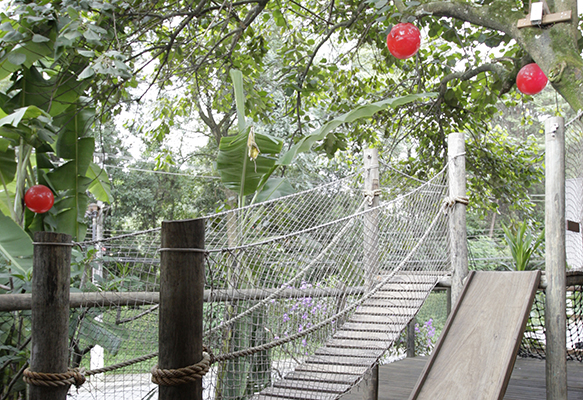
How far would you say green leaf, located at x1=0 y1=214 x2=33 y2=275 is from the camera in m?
A: 2.12

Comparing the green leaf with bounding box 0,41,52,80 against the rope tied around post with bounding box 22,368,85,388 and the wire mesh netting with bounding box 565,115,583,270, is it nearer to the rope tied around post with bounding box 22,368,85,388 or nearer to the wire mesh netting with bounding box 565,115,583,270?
the rope tied around post with bounding box 22,368,85,388

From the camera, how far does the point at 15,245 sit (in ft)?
7.06

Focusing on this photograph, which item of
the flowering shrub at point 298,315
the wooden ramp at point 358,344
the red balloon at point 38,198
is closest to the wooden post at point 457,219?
the wooden ramp at point 358,344

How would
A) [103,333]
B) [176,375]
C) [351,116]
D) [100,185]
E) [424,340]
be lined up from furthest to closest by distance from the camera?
Result: [424,340] → [100,185] → [351,116] → [103,333] → [176,375]

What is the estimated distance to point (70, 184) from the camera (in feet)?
8.39

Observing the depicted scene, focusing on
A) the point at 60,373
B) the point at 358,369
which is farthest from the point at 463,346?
the point at 60,373

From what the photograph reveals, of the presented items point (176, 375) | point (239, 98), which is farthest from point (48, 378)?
point (239, 98)

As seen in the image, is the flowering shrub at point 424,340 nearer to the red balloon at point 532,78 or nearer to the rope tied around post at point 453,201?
the rope tied around post at point 453,201

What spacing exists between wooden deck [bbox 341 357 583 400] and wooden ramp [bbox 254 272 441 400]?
0.54 metres

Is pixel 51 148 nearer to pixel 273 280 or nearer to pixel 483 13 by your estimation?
pixel 273 280

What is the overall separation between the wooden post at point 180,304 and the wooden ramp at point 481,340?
4.08 ft

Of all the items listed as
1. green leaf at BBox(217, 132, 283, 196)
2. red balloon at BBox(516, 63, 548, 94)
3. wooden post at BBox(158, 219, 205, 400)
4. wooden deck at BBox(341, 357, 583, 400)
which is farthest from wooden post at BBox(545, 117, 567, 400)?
wooden post at BBox(158, 219, 205, 400)

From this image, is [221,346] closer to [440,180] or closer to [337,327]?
[337,327]

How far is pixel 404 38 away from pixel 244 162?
3.37 feet
